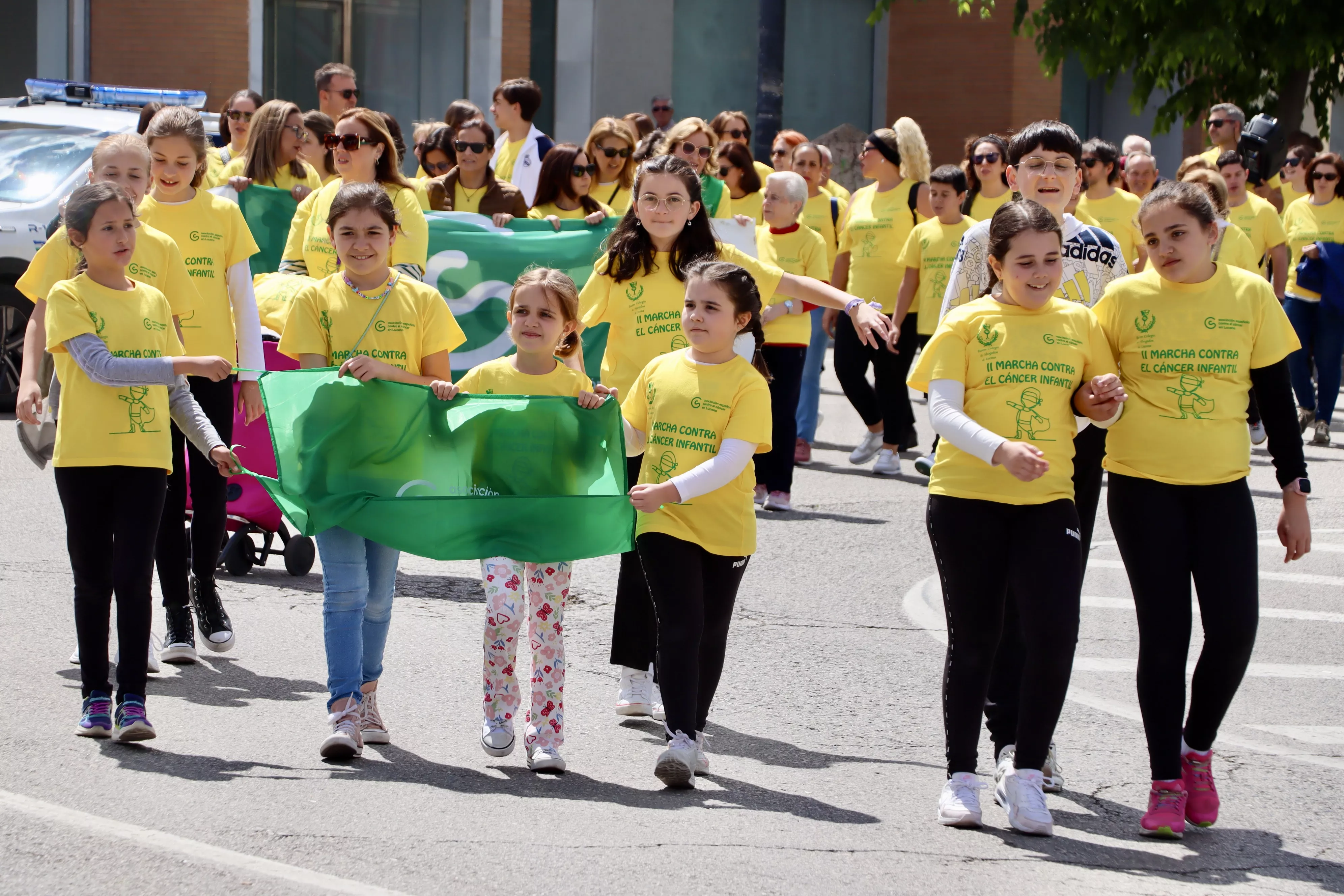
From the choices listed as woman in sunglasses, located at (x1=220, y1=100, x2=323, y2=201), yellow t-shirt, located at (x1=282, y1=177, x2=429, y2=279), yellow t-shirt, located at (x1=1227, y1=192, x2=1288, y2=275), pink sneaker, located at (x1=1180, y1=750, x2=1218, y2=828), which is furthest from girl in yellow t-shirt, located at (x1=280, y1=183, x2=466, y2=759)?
yellow t-shirt, located at (x1=1227, y1=192, x2=1288, y2=275)

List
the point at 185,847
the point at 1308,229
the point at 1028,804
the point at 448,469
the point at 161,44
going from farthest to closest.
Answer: the point at 161,44, the point at 1308,229, the point at 448,469, the point at 1028,804, the point at 185,847

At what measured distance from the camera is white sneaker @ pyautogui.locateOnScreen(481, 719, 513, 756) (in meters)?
5.25

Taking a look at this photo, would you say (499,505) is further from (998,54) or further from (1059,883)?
(998,54)

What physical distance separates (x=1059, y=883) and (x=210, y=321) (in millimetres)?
3724

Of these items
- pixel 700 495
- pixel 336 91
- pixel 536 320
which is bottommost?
pixel 700 495

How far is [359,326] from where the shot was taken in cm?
556

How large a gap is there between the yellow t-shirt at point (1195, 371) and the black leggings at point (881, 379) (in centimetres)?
652

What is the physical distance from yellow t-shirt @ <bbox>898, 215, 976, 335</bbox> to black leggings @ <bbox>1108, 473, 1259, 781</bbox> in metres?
6.34

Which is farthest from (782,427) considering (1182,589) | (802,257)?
(1182,589)

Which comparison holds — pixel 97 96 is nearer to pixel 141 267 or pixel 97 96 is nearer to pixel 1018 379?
pixel 141 267

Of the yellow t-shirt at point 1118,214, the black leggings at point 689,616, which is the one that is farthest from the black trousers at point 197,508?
the yellow t-shirt at point 1118,214

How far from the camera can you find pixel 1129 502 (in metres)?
4.92

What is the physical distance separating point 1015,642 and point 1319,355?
8.59 metres

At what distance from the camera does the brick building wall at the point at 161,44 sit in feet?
72.5
